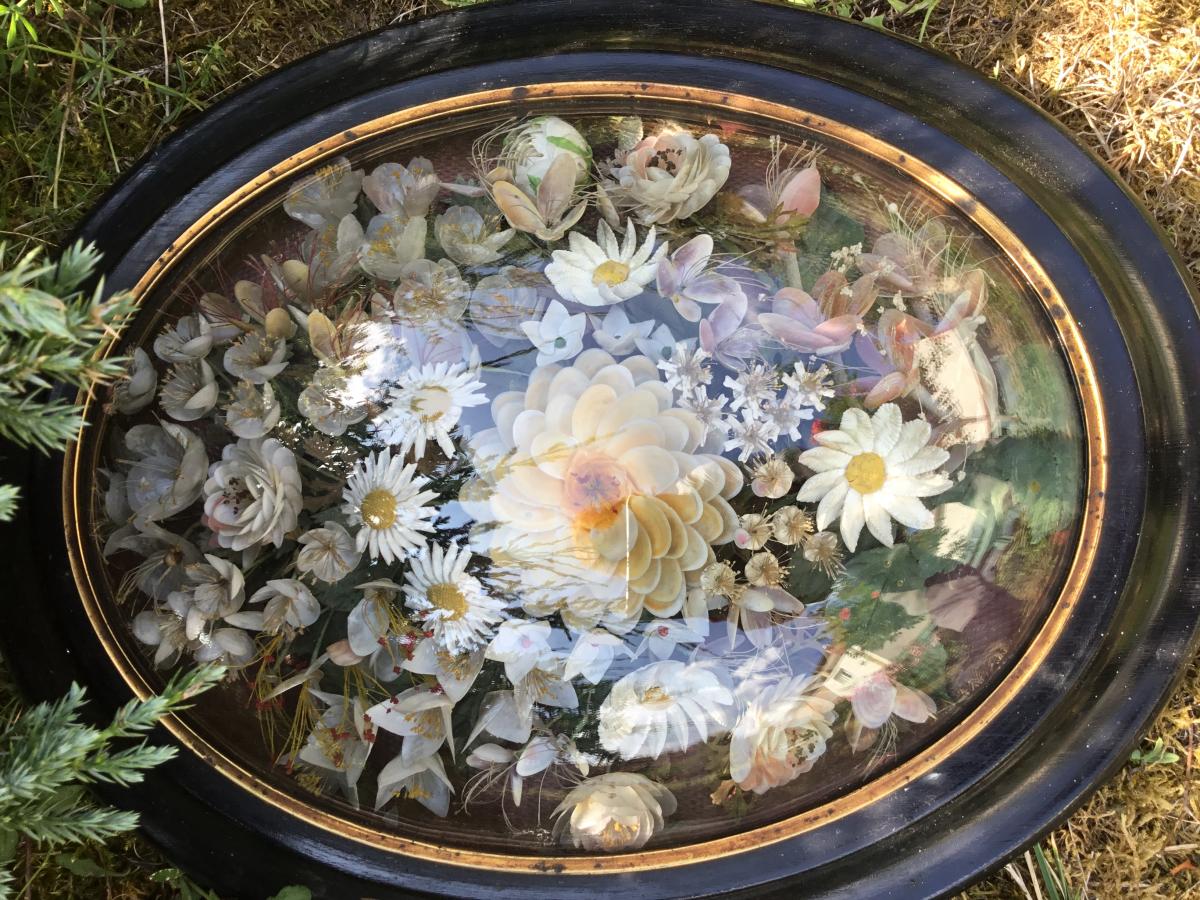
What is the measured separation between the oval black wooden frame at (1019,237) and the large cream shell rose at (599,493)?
0.92 ft

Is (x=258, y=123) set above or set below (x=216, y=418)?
above

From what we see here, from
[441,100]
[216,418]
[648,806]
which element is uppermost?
[441,100]

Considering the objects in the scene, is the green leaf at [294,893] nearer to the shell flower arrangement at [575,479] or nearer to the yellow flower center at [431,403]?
the shell flower arrangement at [575,479]

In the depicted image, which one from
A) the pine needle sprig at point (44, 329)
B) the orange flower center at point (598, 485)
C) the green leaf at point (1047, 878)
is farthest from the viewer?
the green leaf at point (1047, 878)

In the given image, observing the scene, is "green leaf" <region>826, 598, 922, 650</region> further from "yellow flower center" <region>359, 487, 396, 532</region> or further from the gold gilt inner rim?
"yellow flower center" <region>359, 487, 396, 532</region>

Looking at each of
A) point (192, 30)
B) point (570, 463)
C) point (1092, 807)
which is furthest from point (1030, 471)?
point (192, 30)

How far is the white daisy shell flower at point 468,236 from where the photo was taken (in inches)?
33.9

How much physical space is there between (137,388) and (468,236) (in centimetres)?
32

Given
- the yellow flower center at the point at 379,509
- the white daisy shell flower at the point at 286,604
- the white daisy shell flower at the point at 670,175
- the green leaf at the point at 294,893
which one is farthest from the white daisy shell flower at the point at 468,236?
the green leaf at the point at 294,893

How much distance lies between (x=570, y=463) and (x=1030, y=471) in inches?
16.4

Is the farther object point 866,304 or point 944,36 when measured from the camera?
point 944,36

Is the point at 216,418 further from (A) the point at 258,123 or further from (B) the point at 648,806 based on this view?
(B) the point at 648,806

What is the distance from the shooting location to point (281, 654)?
34.0 inches

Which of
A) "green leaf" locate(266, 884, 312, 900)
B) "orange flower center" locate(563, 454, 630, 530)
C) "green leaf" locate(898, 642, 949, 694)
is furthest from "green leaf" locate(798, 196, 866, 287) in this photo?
"green leaf" locate(266, 884, 312, 900)
